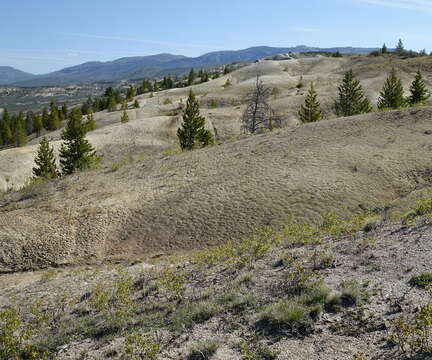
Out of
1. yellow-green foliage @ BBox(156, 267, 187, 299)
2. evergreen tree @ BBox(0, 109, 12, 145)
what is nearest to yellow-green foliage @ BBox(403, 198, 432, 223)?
yellow-green foliage @ BBox(156, 267, 187, 299)

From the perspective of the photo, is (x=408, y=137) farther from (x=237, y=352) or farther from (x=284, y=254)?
(x=237, y=352)

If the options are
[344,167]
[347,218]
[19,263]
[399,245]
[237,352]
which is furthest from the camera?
[344,167]

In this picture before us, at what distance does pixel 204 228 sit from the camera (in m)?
22.3

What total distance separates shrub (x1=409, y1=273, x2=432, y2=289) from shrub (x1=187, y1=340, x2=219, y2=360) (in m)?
5.65

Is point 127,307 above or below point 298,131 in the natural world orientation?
below

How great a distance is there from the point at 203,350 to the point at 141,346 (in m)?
1.63

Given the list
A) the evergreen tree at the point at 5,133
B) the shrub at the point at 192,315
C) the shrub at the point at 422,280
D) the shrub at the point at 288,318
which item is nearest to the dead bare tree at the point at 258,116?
the shrub at the point at 422,280

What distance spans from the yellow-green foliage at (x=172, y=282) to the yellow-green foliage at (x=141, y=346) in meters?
2.85

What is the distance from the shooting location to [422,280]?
1134 centimetres

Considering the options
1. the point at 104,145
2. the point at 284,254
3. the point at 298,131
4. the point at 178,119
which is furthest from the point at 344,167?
the point at 178,119

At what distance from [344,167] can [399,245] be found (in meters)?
12.9

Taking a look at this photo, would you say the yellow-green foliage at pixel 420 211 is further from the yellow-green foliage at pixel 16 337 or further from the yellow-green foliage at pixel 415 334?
the yellow-green foliage at pixel 16 337

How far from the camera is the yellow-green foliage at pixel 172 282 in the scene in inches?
550

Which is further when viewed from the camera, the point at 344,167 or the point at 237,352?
the point at 344,167
